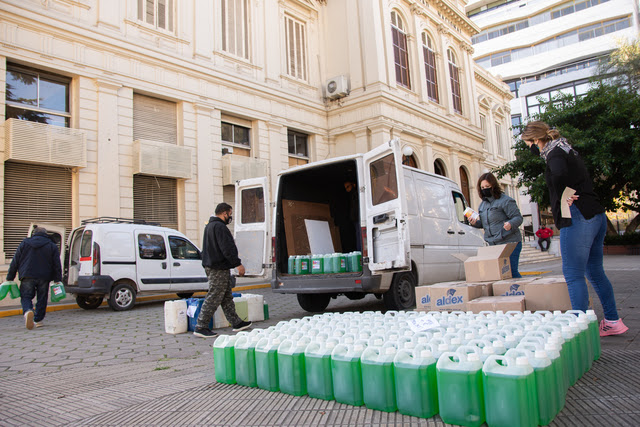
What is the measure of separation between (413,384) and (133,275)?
876 centimetres

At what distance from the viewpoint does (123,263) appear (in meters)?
9.48

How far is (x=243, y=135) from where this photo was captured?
16.8 metres

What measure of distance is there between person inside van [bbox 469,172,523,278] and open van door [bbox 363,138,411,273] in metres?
1.08

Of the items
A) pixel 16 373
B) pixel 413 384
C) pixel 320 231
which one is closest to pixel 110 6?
pixel 320 231

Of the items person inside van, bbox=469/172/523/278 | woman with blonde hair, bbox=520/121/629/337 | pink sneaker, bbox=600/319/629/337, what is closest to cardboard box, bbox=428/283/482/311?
woman with blonde hair, bbox=520/121/629/337

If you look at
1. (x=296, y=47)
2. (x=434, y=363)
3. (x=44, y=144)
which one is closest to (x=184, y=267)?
(x=44, y=144)

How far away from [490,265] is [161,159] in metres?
11.2

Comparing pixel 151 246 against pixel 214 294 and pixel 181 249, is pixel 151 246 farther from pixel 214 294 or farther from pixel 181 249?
pixel 214 294

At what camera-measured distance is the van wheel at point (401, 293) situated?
6.56 meters

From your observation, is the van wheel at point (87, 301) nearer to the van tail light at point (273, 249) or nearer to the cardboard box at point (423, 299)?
the van tail light at point (273, 249)

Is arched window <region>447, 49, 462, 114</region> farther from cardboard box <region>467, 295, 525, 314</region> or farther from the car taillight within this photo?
cardboard box <region>467, 295, 525, 314</region>

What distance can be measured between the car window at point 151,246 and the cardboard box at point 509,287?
7965 mm

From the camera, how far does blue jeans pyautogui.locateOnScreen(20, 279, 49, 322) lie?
7.38 meters

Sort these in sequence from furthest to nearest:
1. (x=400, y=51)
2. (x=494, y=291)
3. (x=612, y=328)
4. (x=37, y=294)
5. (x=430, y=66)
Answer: (x=430, y=66), (x=400, y=51), (x=37, y=294), (x=494, y=291), (x=612, y=328)
